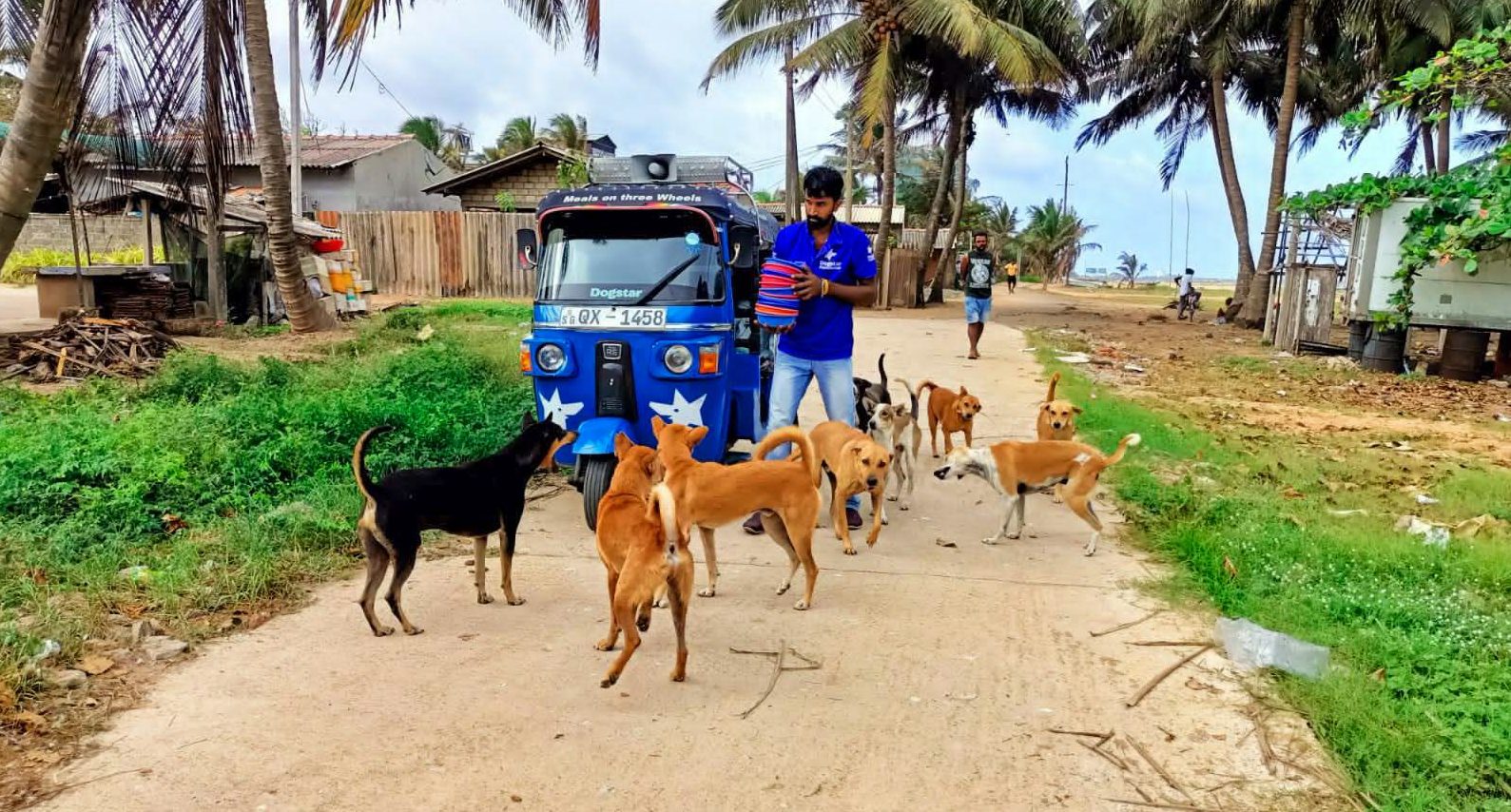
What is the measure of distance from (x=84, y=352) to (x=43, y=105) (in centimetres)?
471

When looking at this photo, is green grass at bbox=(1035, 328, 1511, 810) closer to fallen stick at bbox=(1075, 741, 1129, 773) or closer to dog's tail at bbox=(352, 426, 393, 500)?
fallen stick at bbox=(1075, 741, 1129, 773)

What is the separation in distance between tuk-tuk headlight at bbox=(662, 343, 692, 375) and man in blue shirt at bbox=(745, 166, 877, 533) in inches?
22.3

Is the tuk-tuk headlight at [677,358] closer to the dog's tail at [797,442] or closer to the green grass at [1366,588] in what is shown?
the dog's tail at [797,442]

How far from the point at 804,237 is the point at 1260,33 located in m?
25.1

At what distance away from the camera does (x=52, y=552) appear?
4.78 meters

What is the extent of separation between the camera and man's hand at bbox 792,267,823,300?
17.5 ft

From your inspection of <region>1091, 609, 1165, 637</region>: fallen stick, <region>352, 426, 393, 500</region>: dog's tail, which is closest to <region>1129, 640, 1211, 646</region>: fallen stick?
<region>1091, 609, 1165, 637</region>: fallen stick

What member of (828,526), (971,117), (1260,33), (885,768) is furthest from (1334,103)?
(885,768)

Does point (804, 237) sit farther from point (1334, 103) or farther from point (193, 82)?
point (1334, 103)

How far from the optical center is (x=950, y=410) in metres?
7.89

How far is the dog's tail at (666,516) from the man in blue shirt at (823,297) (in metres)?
2.04

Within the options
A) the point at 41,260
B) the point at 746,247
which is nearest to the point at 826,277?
the point at 746,247

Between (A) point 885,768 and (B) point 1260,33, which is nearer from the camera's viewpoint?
(A) point 885,768

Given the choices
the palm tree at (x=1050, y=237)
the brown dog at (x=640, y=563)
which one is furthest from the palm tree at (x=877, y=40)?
the palm tree at (x=1050, y=237)
